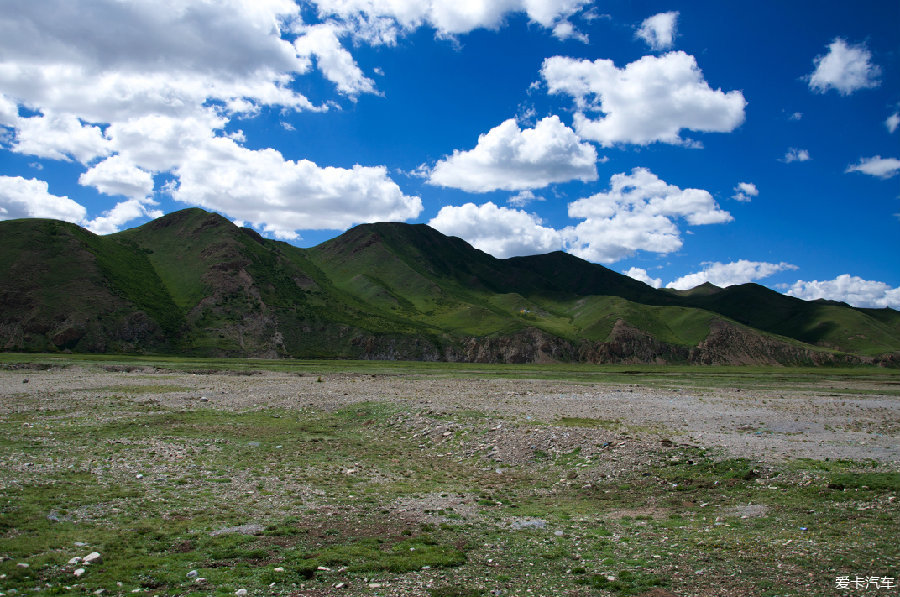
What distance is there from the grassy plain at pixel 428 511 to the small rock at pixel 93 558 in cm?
19

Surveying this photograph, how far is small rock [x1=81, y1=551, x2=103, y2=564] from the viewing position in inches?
434

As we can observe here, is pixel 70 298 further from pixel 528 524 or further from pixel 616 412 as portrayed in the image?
pixel 528 524

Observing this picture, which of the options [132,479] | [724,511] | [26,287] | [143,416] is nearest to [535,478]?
[724,511]

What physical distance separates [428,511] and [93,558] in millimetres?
8662

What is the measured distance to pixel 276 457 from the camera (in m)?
22.8

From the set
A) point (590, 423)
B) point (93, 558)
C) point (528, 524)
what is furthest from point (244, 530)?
point (590, 423)

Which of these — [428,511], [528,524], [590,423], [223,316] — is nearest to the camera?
[528,524]

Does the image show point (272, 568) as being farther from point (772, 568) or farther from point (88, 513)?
point (772, 568)

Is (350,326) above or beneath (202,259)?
beneath

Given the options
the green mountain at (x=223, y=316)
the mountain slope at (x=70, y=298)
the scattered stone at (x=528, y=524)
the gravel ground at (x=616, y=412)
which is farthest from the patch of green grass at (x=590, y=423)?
the mountain slope at (x=70, y=298)

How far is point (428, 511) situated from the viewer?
1598 cm

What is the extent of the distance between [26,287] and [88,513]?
12922 centimetres

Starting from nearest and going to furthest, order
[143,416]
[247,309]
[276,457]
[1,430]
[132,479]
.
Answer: [132,479] → [276,457] → [1,430] → [143,416] → [247,309]

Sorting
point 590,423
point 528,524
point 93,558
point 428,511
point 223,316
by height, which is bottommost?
point 428,511
